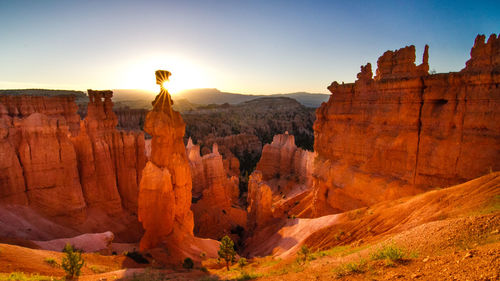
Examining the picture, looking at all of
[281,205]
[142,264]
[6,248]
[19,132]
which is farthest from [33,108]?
[281,205]

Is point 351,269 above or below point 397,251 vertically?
below

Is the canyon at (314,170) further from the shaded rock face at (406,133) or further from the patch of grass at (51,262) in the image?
the patch of grass at (51,262)

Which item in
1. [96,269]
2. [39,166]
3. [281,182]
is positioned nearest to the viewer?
[96,269]

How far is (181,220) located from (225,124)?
185 ft

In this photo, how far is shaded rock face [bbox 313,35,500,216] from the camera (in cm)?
1020

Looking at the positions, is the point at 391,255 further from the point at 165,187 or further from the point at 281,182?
the point at 281,182

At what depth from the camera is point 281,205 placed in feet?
81.8

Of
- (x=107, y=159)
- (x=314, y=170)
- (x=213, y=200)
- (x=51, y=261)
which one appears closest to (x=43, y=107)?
(x=107, y=159)

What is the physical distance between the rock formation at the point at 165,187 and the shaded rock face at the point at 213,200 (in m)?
6.81

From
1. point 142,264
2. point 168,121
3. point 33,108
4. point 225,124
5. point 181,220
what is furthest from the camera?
point 225,124

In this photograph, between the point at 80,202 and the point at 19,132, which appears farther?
the point at 80,202

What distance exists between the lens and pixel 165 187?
42.6 ft

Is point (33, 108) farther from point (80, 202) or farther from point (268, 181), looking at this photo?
point (268, 181)

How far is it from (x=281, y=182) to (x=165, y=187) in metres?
24.2
